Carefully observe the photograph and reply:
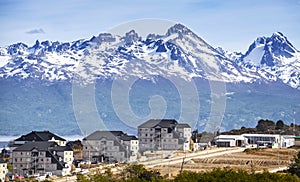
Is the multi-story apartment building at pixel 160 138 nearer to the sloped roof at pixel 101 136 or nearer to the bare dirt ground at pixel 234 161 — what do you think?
the sloped roof at pixel 101 136

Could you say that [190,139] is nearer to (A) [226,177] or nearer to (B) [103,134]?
(B) [103,134]

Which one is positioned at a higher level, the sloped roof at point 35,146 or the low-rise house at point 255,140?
the low-rise house at point 255,140

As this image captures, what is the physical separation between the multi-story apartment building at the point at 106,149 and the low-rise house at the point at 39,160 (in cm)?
301

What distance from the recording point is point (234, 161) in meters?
31.7

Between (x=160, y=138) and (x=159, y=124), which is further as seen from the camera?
(x=159, y=124)

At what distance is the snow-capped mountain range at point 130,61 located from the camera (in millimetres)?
106875

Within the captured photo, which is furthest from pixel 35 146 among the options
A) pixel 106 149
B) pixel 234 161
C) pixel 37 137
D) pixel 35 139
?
pixel 234 161

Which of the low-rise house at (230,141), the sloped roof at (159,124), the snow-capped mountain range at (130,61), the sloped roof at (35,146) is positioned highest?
the snow-capped mountain range at (130,61)

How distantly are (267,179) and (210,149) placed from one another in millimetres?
16867

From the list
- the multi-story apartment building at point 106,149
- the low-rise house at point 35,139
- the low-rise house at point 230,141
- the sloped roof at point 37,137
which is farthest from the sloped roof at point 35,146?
the low-rise house at point 230,141

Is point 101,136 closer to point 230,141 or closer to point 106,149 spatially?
point 106,149

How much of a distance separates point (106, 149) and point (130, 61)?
7593 cm

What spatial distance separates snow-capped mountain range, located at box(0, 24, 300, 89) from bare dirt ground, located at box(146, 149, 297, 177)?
59.5 metres

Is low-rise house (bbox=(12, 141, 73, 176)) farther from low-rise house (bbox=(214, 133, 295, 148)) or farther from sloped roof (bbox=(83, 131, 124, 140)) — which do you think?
low-rise house (bbox=(214, 133, 295, 148))
